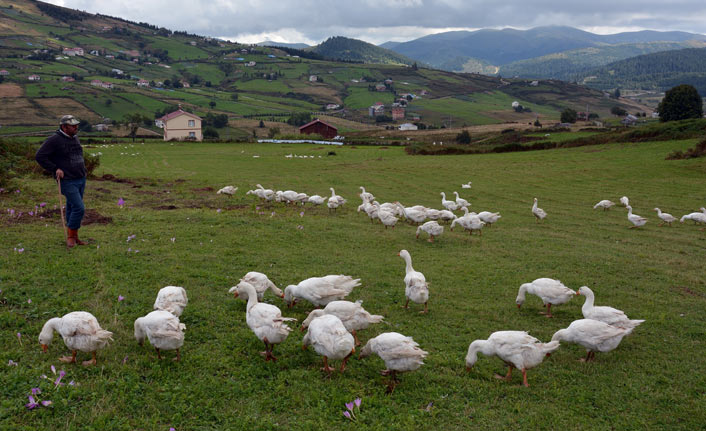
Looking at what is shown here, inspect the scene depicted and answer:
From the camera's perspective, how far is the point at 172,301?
26.8ft

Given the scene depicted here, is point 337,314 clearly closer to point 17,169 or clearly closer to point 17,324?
point 17,324

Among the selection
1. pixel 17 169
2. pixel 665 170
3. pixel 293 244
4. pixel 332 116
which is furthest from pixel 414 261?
pixel 332 116

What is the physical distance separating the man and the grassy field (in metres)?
1.00

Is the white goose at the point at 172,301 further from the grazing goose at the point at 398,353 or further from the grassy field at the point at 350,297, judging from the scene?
the grazing goose at the point at 398,353

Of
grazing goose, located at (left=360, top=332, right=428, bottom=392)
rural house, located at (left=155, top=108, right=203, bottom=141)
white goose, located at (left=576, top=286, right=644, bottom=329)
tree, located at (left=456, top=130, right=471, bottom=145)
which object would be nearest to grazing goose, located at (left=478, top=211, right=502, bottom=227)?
white goose, located at (left=576, top=286, right=644, bottom=329)

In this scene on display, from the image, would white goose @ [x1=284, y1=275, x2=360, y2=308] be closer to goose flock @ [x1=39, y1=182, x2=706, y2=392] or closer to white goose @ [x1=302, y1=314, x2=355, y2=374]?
goose flock @ [x1=39, y1=182, x2=706, y2=392]

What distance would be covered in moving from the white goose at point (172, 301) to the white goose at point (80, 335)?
120cm

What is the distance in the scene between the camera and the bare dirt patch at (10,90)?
111194mm

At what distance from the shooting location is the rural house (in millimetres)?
85562

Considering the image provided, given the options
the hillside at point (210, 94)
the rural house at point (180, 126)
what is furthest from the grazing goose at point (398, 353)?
the hillside at point (210, 94)

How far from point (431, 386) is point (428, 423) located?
2.98 ft

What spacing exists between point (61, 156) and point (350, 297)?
8.61 m

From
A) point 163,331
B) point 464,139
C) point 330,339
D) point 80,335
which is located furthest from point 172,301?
point 464,139

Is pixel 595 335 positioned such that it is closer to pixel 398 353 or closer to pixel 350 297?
pixel 398 353
